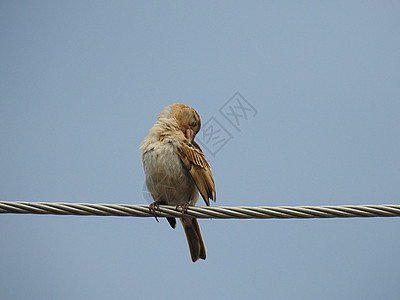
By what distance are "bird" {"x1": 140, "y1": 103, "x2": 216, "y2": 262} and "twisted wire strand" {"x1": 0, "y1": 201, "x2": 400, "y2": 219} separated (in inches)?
59.4

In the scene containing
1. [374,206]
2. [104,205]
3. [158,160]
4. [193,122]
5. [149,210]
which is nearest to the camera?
[374,206]

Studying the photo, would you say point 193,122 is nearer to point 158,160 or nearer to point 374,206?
point 158,160

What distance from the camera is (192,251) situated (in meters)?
6.13

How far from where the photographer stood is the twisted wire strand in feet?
12.7

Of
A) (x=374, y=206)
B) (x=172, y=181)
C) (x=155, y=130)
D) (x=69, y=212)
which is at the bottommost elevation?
(x=374, y=206)

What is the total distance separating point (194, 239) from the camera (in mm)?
6164

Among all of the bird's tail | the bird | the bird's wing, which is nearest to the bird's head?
the bird

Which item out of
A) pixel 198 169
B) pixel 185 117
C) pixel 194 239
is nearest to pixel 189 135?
pixel 185 117

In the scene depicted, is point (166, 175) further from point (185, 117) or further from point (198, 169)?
point (185, 117)

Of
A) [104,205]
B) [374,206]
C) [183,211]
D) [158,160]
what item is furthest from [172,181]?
[374,206]

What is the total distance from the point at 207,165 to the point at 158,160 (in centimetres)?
63

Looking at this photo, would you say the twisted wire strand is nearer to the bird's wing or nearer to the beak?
the bird's wing

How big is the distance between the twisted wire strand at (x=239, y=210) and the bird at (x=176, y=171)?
1509mm

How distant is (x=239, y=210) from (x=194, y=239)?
7.30 feet
